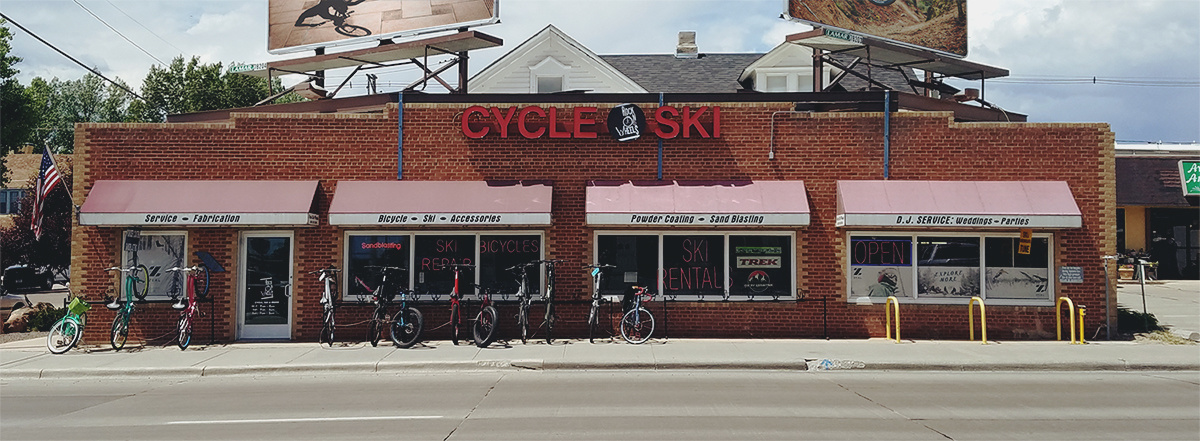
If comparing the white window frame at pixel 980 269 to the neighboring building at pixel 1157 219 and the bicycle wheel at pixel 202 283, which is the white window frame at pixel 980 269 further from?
the neighboring building at pixel 1157 219

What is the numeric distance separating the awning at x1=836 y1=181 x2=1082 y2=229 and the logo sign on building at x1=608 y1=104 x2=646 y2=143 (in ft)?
12.5

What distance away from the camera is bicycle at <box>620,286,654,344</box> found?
15016 mm

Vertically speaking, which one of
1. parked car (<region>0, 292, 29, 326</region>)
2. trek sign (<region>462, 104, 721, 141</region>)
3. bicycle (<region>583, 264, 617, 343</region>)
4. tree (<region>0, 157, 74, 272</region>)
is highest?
trek sign (<region>462, 104, 721, 141</region>)

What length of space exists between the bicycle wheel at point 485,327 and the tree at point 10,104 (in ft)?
74.3

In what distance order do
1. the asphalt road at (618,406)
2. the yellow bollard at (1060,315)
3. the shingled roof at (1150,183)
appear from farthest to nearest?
the shingled roof at (1150,183) → the yellow bollard at (1060,315) → the asphalt road at (618,406)

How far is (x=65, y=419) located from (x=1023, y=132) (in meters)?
15.6

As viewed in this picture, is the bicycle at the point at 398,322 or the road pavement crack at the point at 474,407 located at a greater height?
the bicycle at the point at 398,322

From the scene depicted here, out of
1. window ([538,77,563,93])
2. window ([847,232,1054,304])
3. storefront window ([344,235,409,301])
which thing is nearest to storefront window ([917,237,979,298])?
window ([847,232,1054,304])

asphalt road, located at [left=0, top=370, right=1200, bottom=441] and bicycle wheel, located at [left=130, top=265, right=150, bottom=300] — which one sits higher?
bicycle wheel, located at [left=130, top=265, right=150, bottom=300]

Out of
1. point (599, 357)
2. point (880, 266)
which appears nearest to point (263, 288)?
point (599, 357)

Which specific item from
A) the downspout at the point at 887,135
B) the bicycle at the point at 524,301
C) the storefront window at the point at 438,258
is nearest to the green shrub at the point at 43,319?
the storefront window at the point at 438,258

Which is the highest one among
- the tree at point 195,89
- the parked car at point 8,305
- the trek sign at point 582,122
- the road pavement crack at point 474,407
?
the tree at point 195,89

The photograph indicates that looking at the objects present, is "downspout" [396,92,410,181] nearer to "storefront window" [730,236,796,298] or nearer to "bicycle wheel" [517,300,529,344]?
"bicycle wheel" [517,300,529,344]

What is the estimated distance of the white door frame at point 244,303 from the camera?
15.8m
